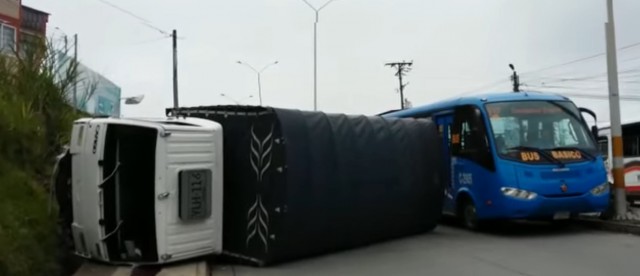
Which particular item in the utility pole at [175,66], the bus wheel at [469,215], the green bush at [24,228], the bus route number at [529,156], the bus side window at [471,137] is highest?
the utility pole at [175,66]

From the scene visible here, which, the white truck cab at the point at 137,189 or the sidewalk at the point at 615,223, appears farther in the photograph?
the sidewalk at the point at 615,223

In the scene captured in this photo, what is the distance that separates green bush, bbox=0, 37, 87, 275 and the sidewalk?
9.90 m

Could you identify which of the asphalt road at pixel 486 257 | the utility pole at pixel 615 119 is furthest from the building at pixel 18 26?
the utility pole at pixel 615 119

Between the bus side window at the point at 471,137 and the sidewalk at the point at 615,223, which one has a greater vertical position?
the bus side window at the point at 471,137

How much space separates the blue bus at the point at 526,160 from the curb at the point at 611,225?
20.5 inches

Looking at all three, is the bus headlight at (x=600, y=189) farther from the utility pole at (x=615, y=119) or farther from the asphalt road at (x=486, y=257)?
the utility pole at (x=615, y=119)

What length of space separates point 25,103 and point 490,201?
814cm

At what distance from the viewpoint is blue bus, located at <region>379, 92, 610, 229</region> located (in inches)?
497

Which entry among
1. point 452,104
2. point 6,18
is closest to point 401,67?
point 6,18

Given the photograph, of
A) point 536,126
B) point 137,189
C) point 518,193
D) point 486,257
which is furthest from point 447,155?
point 137,189

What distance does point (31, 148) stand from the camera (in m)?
9.51

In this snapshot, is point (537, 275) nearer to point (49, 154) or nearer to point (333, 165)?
point (333, 165)

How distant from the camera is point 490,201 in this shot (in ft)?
42.7

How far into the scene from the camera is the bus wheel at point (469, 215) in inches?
541
